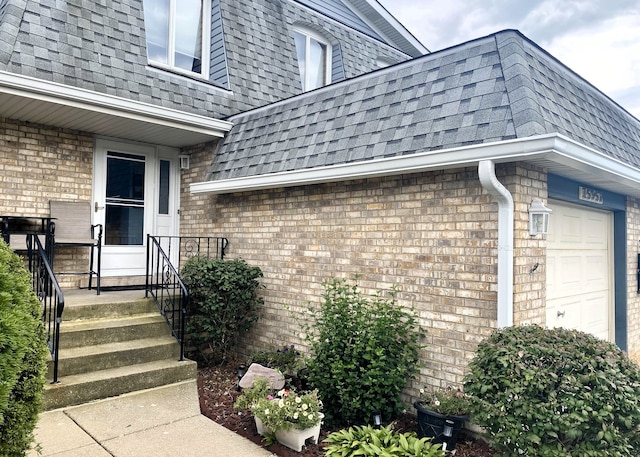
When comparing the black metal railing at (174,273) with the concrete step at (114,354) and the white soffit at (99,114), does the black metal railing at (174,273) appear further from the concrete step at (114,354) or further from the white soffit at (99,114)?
the white soffit at (99,114)

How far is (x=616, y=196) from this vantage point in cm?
600

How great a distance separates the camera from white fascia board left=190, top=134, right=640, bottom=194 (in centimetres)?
361

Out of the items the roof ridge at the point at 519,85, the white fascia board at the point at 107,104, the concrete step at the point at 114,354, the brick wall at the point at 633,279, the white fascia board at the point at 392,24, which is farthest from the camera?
the white fascia board at the point at 392,24

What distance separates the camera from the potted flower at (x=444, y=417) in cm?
373

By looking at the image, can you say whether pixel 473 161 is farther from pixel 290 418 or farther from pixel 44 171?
pixel 44 171

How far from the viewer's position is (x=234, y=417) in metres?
4.40

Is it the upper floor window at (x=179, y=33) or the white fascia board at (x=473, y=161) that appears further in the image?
the upper floor window at (x=179, y=33)

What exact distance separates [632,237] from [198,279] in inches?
226

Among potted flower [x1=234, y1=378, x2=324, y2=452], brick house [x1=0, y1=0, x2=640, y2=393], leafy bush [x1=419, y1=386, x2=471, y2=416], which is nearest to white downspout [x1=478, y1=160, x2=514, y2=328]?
brick house [x1=0, y1=0, x2=640, y2=393]

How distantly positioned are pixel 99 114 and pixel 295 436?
4487 mm

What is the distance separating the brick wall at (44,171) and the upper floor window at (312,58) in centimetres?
444

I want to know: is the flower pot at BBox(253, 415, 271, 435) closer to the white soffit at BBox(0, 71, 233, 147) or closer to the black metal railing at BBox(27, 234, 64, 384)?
the black metal railing at BBox(27, 234, 64, 384)

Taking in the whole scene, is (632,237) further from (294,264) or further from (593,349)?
(294,264)

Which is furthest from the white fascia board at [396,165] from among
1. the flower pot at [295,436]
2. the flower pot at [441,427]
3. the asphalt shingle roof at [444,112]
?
the flower pot at [295,436]
